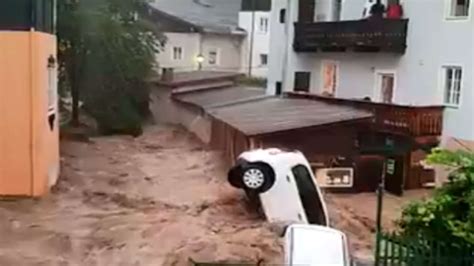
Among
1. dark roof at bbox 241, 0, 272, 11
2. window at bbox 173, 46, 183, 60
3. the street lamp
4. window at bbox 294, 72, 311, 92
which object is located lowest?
window at bbox 294, 72, 311, 92

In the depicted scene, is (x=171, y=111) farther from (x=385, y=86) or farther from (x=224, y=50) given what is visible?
(x=385, y=86)

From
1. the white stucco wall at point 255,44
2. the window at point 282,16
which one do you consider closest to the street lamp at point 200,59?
the white stucco wall at point 255,44

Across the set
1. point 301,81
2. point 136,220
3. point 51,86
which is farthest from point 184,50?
point 136,220

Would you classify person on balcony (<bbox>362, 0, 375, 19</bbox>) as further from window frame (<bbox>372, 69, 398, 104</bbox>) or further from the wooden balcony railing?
the wooden balcony railing

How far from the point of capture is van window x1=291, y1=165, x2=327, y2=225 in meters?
8.31

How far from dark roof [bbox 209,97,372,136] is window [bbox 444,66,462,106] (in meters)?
1.32

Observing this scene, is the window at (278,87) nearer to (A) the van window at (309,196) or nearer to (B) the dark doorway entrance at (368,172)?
(B) the dark doorway entrance at (368,172)

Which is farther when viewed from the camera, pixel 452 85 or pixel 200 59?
pixel 200 59

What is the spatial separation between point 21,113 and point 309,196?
3306mm

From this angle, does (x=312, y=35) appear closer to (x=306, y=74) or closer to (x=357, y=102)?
(x=306, y=74)

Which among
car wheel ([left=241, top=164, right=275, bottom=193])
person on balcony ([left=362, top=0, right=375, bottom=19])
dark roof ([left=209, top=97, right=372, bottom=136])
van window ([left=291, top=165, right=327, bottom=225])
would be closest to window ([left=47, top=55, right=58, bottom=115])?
dark roof ([left=209, top=97, right=372, bottom=136])

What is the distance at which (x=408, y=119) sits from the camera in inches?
444

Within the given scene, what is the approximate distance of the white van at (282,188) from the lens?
8.24m

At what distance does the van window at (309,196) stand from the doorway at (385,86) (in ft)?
17.5
